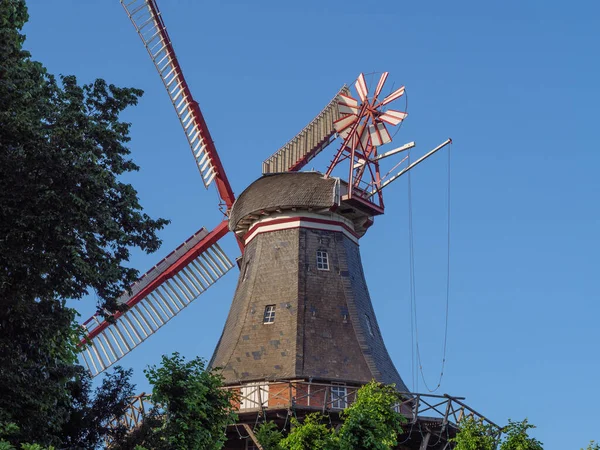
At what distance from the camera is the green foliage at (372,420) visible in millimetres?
26438

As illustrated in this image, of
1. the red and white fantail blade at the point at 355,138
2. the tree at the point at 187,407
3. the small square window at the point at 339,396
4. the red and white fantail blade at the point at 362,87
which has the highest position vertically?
the red and white fantail blade at the point at 362,87

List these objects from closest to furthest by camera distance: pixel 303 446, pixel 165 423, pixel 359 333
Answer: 1. pixel 165 423
2. pixel 303 446
3. pixel 359 333

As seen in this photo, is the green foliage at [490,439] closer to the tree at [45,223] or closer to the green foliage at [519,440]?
the green foliage at [519,440]

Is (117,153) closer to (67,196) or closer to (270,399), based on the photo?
(67,196)

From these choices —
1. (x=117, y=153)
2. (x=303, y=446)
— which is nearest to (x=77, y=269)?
(x=117, y=153)

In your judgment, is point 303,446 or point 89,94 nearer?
point 89,94

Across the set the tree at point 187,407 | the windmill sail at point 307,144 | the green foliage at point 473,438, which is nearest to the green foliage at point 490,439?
the green foliage at point 473,438

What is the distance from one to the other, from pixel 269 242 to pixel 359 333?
4.66m

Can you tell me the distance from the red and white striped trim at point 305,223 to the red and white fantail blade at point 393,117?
3.87 m

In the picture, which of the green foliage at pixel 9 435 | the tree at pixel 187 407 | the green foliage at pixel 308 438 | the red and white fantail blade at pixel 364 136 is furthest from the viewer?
the red and white fantail blade at pixel 364 136

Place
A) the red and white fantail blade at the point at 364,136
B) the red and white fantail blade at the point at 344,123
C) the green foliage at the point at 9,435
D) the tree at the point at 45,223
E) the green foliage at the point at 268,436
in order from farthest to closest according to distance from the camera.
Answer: the red and white fantail blade at the point at 344,123 < the red and white fantail blade at the point at 364,136 < the green foliage at the point at 268,436 < the tree at the point at 45,223 < the green foliage at the point at 9,435

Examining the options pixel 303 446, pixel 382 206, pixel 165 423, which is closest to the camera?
pixel 165 423

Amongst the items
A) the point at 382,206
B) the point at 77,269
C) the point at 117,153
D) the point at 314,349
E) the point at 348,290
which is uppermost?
the point at 382,206

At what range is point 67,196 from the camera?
20.2 m
